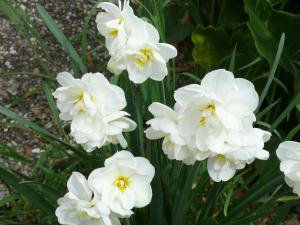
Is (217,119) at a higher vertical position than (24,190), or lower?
higher

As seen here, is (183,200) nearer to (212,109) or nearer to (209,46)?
(212,109)

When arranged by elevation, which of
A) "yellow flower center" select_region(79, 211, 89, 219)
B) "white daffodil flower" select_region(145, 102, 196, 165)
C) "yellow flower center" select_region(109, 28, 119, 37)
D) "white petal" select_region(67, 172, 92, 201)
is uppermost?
"yellow flower center" select_region(109, 28, 119, 37)

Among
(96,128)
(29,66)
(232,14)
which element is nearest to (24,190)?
(96,128)

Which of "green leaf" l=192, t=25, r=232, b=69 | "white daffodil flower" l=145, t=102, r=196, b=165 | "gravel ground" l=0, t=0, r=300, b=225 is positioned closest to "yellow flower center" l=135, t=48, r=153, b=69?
"white daffodil flower" l=145, t=102, r=196, b=165

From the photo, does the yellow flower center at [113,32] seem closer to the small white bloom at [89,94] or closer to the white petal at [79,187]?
the small white bloom at [89,94]

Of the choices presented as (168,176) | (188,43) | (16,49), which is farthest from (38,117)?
(168,176)

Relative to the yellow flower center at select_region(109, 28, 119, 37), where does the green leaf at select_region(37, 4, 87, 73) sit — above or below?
below

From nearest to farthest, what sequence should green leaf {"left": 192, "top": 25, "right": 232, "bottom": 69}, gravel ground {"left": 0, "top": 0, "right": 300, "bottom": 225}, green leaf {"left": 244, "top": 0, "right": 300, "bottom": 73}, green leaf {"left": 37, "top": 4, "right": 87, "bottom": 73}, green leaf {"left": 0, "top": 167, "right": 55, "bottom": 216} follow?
green leaf {"left": 0, "top": 167, "right": 55, "bottom": 216}
green leaf {"left": 37, "top": 4, "right": 87, "bottom": 73}
green leaf {"left": 244, "top": 0, "right": 300, "bottom": 73}
green leaf {"left": 192, "top": 25, "right": 232, "bottom": 69}
gravel ground {"left": 0, "top": 0, "right": 300, "bottom": 225}

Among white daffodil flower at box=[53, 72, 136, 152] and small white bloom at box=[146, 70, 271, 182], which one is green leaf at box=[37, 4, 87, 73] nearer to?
white daffodil flower at box=[53, 72, 136, 152]
